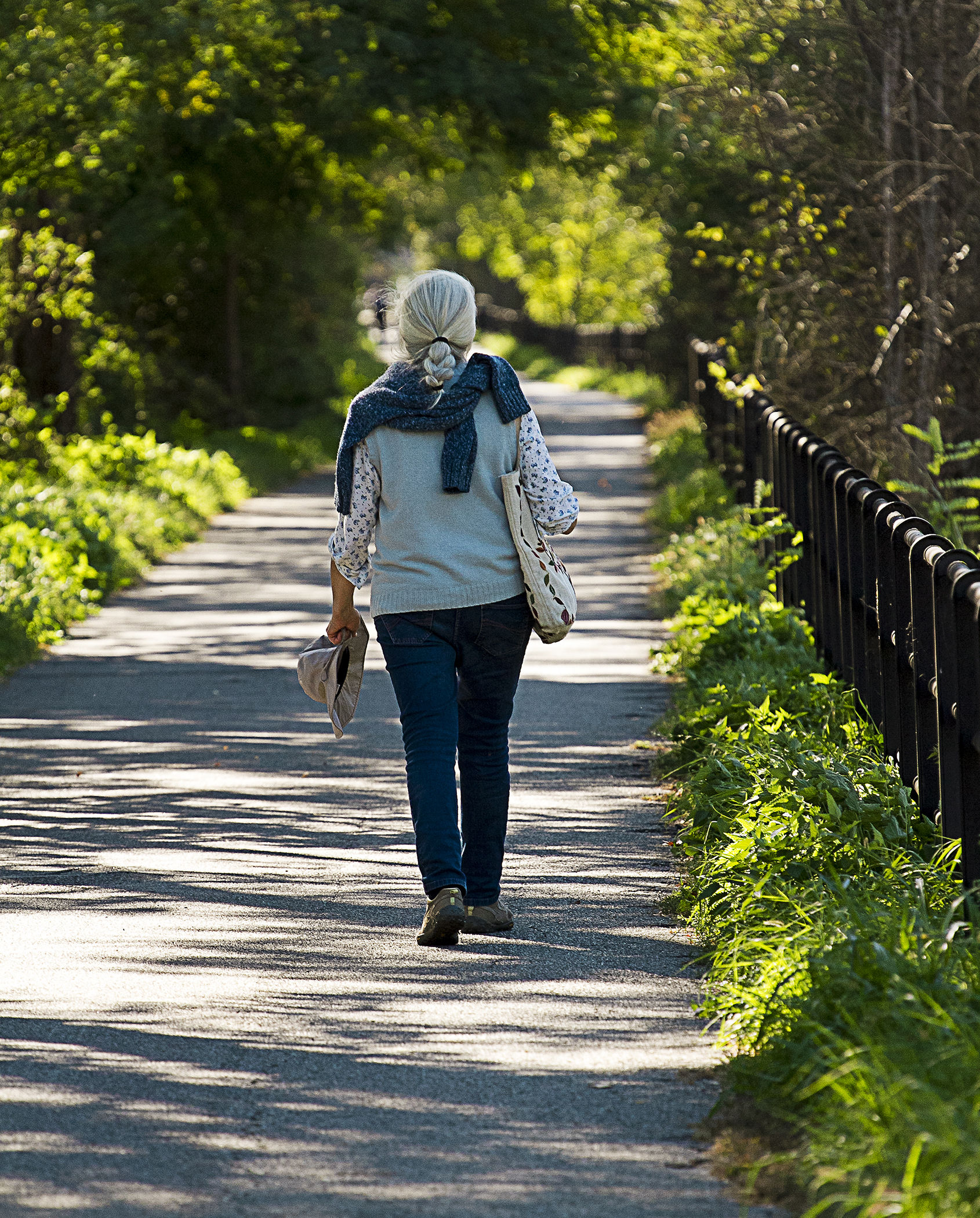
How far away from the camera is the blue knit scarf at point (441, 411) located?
5.46 meters

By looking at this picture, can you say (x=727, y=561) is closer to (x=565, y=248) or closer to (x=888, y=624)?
(x=888, y=624)

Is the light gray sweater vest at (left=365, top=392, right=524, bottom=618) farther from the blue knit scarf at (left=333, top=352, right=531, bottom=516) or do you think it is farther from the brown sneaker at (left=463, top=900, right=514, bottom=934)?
the brown sneaker at (left=463, top=900, right=514, bottom=934)

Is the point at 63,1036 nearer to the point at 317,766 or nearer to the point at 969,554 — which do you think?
the point at 969,554

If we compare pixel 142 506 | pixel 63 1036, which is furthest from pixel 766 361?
pixel 63 1036

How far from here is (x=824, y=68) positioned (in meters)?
12.0

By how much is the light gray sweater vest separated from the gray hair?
0.18 meters

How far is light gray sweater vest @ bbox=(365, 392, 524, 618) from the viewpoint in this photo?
18.0ft

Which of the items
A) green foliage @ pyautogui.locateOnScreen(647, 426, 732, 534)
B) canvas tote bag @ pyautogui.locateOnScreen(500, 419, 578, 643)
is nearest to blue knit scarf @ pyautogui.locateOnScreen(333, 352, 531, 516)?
canvas tote bag @ pyautogui.locateOnScreen(500, 419, 578, 643)

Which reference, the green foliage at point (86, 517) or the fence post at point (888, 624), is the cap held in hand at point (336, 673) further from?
the green foliage at point (86, 517)

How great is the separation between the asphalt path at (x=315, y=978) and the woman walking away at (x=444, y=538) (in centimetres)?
35

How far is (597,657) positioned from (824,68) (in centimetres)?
425

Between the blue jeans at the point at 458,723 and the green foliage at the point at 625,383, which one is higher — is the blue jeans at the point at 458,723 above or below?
above

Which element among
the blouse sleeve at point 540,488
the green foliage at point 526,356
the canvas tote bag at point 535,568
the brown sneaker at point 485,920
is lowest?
the green foliage at point 526,356

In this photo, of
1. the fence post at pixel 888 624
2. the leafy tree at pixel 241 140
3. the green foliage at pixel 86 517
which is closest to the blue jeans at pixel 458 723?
the fence post at pixel 888 624
